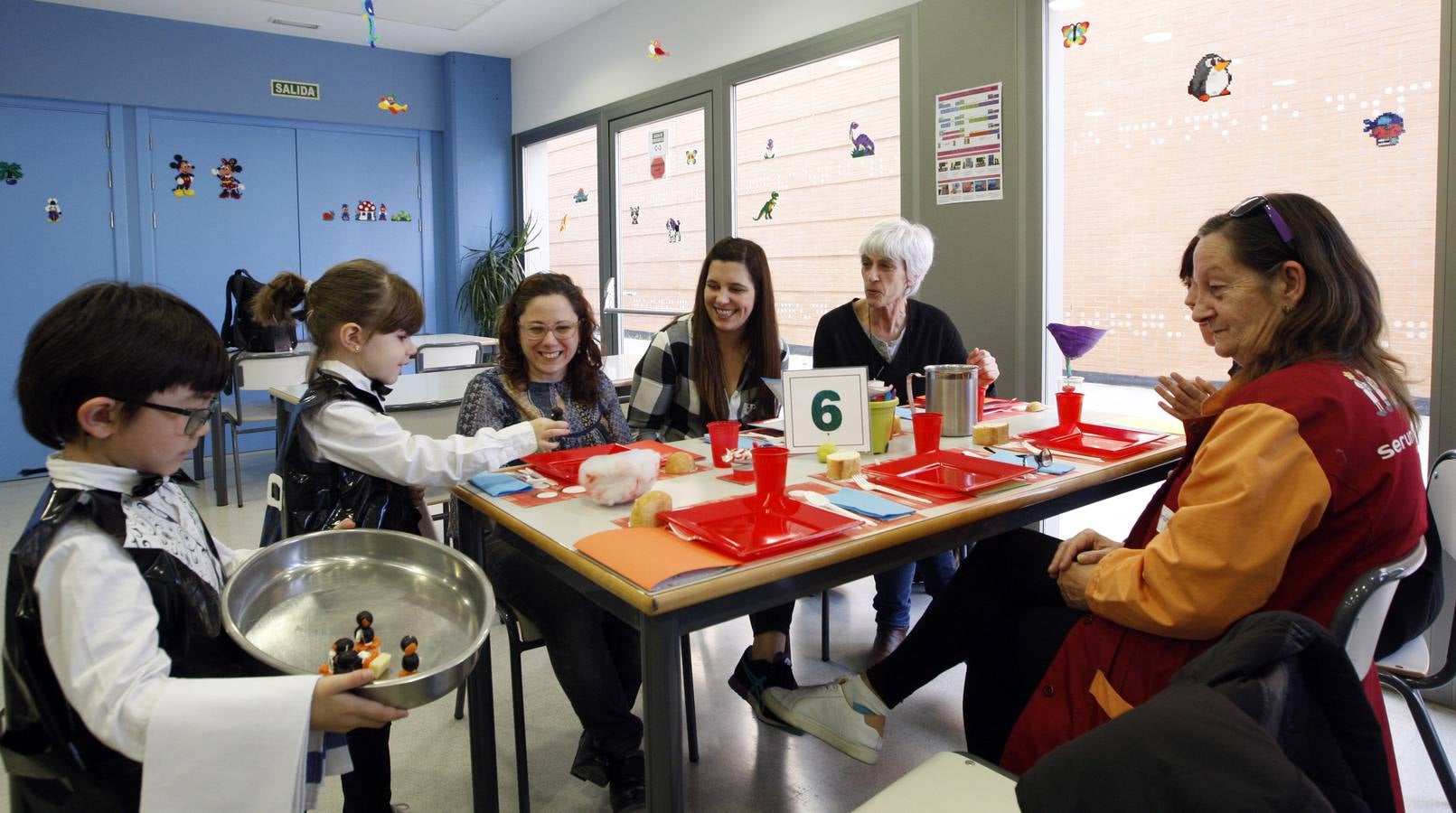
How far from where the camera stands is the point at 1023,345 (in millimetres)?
3332

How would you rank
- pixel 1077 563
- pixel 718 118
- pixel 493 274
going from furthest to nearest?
1. pixel 493 274
2. pixel 718 118
3. pixel 1077 563

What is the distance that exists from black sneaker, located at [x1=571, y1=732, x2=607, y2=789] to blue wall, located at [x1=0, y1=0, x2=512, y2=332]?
16.2 ft

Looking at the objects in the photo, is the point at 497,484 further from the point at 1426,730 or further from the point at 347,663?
the point at 1426,730

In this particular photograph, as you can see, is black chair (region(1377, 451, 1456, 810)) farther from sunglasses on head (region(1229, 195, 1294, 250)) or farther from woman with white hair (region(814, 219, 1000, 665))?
woman with white hair (region(814, 219, 1000, 665))

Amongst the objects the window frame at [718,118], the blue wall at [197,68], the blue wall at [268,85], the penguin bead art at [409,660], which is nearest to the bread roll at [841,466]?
the penguin bead art at [409,660]

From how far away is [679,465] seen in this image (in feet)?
5.93

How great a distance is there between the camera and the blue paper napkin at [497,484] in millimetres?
1668

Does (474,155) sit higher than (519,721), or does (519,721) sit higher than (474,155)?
(474,155)

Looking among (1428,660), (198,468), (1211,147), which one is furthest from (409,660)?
(198,468)

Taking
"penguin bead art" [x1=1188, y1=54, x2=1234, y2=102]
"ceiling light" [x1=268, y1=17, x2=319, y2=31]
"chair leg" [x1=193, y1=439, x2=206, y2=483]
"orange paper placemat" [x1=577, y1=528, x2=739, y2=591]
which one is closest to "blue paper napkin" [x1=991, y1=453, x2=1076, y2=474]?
"orange paper placemat" [x1=577, y1=528, x2=739, y2=591]

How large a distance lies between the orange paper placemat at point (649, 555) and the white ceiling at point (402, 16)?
473 centimetres

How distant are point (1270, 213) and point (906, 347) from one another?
146cm

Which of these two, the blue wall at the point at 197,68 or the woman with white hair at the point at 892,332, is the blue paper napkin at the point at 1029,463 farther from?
the blue wall at the point at 197,68

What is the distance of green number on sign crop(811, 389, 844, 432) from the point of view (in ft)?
6.44
